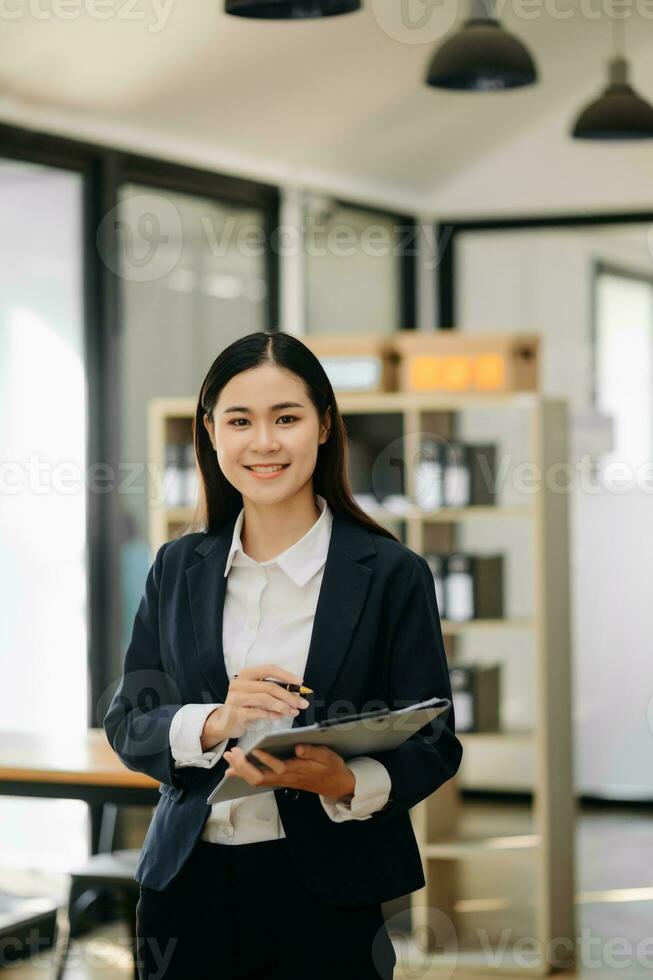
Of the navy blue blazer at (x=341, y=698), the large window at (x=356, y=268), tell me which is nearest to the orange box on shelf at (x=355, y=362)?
the large window at (x=356, y=268)

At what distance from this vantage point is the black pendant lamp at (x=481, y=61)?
147 inches

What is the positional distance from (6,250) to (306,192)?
1.75m

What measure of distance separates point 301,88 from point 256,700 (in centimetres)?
365

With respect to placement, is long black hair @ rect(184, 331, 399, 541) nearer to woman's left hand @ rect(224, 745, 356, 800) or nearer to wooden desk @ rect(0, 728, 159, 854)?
woman's left hand @ rect(224, 745, 356, 800)

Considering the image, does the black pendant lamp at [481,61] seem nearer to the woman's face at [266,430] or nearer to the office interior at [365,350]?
the office interior at [365,350]

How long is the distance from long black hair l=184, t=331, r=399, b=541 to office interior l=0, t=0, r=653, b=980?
4.24 feet

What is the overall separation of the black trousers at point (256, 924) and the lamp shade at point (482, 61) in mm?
2586

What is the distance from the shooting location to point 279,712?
1.67 meters

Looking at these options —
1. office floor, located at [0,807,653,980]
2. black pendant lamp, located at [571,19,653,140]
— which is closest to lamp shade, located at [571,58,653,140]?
black pendant lamp, located at [571,19,653,140]

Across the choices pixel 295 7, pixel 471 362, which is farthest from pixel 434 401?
pixel 295 7

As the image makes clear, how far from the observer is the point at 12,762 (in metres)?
3.16

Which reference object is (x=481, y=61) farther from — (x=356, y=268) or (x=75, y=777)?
(x=356, y=268)

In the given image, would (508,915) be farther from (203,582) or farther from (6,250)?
Answer: (203,582)

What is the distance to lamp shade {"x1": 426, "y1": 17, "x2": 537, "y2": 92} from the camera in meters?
3.73
